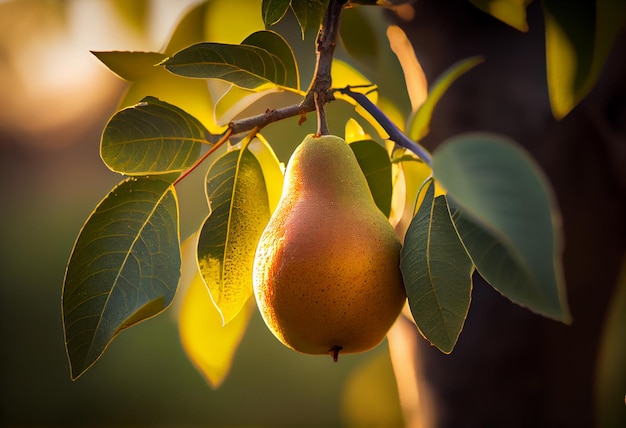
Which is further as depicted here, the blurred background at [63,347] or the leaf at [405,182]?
the blurred background at [63,347]

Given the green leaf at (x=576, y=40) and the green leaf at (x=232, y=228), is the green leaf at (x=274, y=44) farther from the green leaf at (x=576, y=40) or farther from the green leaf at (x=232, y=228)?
the green leaf at (x=576, y=40)

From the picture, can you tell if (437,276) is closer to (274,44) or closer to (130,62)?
(274,44)

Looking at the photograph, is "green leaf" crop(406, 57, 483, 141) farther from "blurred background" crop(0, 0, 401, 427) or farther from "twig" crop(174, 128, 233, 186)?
"blurred background" crop(0, 0, 401, 427)

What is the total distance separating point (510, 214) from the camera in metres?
0.27

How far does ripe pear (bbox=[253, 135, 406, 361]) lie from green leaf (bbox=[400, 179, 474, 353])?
0.9 inches

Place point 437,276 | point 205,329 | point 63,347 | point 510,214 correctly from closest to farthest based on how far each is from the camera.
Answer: point 510,214 → point 437,276 → point 205,329 → point 63,347

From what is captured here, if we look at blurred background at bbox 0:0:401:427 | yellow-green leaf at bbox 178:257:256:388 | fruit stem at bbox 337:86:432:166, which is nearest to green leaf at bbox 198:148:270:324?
fruit stem at bbox 337:86:432:166

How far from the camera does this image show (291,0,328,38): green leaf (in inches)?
19.2

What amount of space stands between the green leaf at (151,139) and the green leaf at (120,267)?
0.06ft

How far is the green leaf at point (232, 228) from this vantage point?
0.49 meters

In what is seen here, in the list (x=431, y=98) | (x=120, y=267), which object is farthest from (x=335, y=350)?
(x=431, y=98)

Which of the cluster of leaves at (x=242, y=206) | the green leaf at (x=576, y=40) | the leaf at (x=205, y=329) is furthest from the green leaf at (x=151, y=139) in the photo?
the green leaf at (x=576, y=40)

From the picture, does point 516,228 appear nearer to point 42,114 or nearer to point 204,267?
point 204,267

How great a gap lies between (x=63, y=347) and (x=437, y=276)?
4.40 metres
